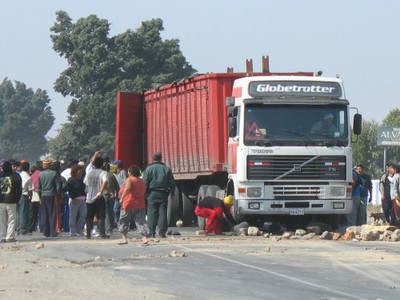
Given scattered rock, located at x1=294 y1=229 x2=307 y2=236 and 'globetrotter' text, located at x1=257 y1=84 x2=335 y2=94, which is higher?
'globetrotter' text, located at x1=257 y1=84 x2=335 y2=94

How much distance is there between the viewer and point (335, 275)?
16.2 meters

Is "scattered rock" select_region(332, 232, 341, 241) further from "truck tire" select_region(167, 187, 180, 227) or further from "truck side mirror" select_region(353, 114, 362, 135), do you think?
"truck tire" select_region(167, 187, 180, 227)

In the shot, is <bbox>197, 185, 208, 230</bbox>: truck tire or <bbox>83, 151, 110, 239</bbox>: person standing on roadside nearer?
<bbox>83, 151, 110, 239</bbox>: person standing on roadside

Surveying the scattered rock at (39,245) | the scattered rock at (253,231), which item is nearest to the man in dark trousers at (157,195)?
the scattered rock at (253,231)

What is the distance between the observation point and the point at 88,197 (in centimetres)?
2512

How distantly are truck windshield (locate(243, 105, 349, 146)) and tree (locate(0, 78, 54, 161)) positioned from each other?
129 m

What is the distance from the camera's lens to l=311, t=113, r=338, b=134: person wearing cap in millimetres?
25391

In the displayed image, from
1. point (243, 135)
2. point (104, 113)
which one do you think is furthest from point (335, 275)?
point (104, 113)

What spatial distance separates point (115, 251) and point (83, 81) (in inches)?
2286

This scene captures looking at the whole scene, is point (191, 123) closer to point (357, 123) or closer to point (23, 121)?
point (357, 123)

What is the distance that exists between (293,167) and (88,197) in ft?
14.1

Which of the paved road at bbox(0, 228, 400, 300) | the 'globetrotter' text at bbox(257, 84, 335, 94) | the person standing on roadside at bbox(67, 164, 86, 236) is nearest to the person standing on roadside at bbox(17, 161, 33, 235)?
the person standing on roadside at bbox(67, 164, 86, 236)

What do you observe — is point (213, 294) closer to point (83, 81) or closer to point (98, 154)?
point (98, 154)

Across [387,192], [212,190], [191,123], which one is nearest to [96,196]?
[212,190]
